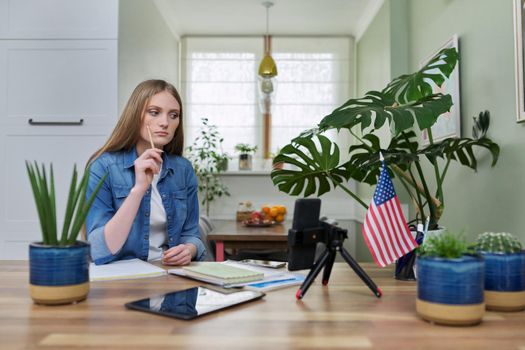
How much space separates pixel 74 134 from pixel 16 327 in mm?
2372

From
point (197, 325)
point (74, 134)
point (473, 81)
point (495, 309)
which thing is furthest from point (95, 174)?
point (473, 81)

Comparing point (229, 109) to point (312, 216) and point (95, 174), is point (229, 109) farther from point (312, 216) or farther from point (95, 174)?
point (312, 216)

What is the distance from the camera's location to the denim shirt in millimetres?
1617

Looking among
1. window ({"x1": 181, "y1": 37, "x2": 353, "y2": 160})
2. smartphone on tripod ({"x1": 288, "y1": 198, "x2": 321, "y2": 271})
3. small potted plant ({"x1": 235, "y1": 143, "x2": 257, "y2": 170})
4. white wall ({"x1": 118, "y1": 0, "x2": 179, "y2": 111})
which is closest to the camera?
smartphone on tripod ({"x1": 288, "y1": 198, "x2": 321, "y2": 271})

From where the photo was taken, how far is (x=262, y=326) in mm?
888

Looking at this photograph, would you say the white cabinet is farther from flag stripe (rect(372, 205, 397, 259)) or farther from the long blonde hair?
flag stripe (rect(372, 205, 397, 259))

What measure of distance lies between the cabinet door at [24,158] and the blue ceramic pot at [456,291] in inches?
101

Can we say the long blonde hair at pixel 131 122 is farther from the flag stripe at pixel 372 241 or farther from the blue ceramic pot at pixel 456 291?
the blue ceramic pot at pixel 456 291

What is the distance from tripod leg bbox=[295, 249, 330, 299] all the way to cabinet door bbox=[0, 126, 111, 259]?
229 centimetres

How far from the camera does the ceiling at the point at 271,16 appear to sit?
4.33 m

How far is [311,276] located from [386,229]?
0.27 meters

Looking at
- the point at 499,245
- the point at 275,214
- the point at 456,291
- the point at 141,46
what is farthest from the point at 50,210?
the point at 275,214

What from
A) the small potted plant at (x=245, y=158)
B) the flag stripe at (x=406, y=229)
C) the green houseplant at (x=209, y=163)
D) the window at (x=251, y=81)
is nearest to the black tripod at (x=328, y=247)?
the flag stripe at (x=406, y=229)

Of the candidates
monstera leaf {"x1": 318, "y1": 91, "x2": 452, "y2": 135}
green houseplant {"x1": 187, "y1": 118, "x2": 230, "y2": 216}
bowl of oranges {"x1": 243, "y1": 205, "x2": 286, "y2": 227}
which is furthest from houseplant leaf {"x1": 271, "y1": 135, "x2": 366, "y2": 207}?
green houseplant {"x1": 187, "y1": 118, "x2": 230, "y2": 216}
